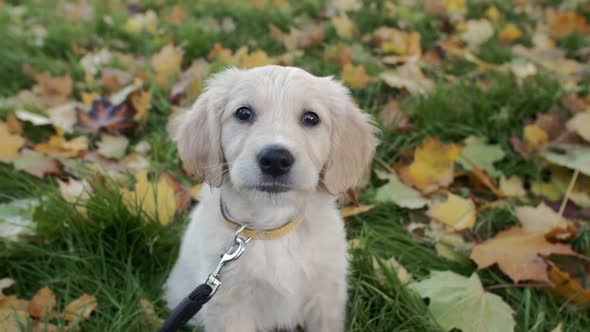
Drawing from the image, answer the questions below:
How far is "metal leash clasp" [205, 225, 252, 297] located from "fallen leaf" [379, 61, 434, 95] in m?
1.92

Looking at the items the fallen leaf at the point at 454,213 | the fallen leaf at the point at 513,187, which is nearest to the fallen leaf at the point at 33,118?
the fallen leaf at the point at 454,213

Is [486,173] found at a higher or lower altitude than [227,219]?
lower

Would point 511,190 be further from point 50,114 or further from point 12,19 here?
point 12,19

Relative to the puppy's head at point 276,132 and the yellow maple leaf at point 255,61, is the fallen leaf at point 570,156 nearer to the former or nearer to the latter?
the puppy's head at point 276,132

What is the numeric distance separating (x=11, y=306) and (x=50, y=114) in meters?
1.67

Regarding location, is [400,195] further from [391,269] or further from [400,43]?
[400,43]

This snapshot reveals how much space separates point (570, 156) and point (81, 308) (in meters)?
2.69

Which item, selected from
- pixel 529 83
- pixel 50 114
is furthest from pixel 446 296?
pixel 50 114

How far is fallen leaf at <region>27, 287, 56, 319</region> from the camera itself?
1.93 metres

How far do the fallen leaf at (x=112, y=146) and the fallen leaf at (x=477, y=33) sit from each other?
316 cm

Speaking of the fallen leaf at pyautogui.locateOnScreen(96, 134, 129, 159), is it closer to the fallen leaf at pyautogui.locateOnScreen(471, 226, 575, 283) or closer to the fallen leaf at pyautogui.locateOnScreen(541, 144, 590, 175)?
the fallen leaf at pyautogui.locateOnScreen(471, 226, 575, 283)

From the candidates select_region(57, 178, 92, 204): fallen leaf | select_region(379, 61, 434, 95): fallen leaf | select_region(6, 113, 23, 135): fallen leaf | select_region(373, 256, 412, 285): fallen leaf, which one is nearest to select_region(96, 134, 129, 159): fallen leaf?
select_region(57, 178, 92, 204): fallen leaf

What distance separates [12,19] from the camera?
15.8 feet

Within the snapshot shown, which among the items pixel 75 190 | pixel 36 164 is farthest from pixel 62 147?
pixel 75 190
